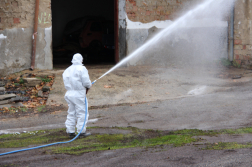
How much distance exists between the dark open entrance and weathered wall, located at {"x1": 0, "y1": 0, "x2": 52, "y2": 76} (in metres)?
3.56

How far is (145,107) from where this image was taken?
7.47m

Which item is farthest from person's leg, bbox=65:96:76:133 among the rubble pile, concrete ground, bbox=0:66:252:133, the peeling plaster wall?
the peeling plaster wall

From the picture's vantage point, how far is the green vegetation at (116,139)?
4.47 m

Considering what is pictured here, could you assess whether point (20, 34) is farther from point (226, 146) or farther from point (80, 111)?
point (226, 146)

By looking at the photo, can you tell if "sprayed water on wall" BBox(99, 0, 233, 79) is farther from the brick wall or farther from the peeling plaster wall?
the brick wall

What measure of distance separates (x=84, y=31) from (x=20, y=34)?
6878mm

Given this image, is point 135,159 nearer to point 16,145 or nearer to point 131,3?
point 16,145

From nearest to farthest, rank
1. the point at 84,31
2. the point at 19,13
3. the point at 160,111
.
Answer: the point at 160,111 → the point at 19,13 → the point at 84,31

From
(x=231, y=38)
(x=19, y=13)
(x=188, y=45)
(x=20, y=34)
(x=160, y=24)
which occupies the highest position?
(x=19, y=13)

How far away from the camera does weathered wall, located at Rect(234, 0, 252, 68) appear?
1189 cm

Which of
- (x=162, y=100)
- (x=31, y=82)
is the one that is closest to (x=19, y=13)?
(x=31, y=82)

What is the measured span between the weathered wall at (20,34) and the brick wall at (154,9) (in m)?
3.25

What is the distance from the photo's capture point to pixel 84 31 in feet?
56.8

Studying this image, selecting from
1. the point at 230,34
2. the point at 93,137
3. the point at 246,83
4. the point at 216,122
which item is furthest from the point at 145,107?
the point at 230,34
